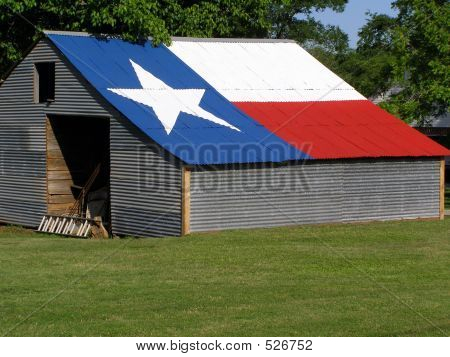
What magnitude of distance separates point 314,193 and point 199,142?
4.91 metres

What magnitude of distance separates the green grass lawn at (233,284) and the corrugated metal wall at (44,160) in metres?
2.06

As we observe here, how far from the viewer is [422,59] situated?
47.3m

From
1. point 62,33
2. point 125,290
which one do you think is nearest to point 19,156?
point 62,33

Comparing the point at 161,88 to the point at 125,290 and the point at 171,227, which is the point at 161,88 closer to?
the point at 171,227

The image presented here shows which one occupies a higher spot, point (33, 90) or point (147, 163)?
point (33, 90)

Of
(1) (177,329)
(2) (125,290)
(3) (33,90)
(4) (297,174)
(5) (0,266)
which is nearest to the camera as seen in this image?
(1) (177,329)

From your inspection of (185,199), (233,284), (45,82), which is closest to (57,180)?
(45,82)

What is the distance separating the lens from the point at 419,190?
38062 mm

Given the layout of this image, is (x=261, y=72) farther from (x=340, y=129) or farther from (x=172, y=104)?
(x=172, y=104)

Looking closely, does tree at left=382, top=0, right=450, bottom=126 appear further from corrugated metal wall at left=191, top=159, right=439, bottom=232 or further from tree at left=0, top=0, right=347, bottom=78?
corrugated metal wall at left=191, top=159, right=439, bottom=232

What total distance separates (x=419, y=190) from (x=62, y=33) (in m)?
14.2

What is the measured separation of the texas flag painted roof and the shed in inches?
2.4

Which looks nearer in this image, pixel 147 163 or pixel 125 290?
pixel 125 290

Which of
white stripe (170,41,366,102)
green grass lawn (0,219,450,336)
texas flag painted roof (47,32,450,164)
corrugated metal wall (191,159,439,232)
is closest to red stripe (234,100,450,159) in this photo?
texas flag painted roof (47,32,450,164)
